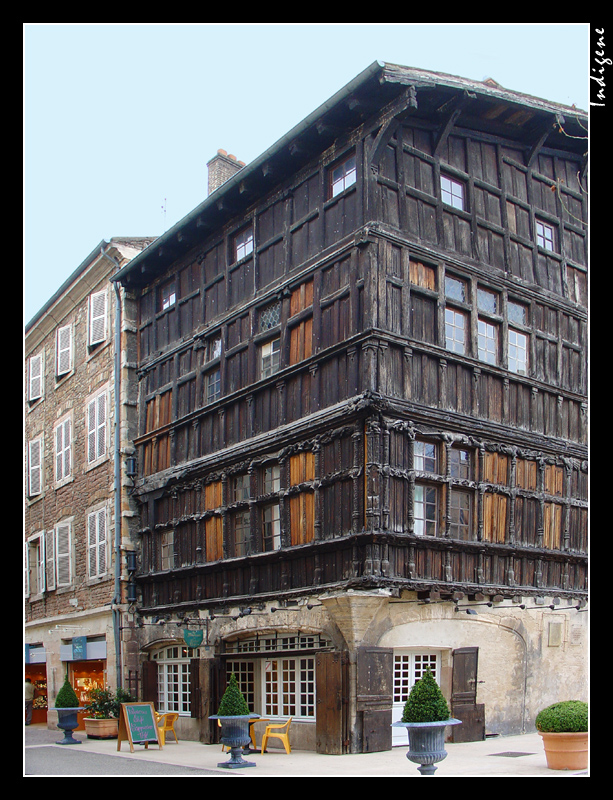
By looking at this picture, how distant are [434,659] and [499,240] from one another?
7164mm

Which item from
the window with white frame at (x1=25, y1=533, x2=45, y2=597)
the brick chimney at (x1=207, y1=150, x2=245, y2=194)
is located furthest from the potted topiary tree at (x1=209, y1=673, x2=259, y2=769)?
the brick chimney at (x1=207, y1=150, x2=245, y2=194)

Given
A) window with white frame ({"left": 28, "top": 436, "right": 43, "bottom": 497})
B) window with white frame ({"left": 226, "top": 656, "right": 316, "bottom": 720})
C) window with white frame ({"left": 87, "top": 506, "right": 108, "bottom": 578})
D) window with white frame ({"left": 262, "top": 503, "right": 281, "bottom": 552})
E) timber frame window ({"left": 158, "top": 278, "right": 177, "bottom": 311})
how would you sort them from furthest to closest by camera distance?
window with white frame ({"left": 28, "top": 436, "right": 43, "bottom": 497})
window with white frame ({"left": 87, "top": 506, "right": 108, "bottom": 578})
timber frame window ({"left": 158, "top": 278, "right": 177, "bottom": 311})
window with white frame ({"left": 262, "top": 503, "right": 281, "bottom": 552})
window with white frame ({"left": 226, "top": 656, "right": 316, "bottom": 720})

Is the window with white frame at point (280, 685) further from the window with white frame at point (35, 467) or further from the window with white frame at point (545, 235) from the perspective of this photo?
the window with white frame at point (35, 467)

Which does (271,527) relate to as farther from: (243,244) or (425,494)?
(243,244)

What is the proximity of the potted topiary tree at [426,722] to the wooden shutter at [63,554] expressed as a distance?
13712 mm

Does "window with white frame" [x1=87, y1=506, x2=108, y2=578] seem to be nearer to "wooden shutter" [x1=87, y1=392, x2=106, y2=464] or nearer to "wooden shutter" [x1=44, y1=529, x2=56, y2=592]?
"wooden shutter" [x1=87, y1=392, x2=106, y2=464]

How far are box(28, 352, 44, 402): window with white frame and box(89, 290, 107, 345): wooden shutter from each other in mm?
4121

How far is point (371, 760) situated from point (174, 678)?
6.81 m

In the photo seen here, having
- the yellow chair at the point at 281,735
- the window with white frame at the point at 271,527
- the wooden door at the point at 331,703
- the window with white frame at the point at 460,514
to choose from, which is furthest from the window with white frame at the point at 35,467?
the window with white frame at the point at 460,514

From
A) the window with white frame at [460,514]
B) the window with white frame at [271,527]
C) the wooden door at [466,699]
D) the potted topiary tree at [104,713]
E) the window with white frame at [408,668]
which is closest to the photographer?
the window with white frame at [408,668]

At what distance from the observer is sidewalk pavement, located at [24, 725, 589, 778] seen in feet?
34.6

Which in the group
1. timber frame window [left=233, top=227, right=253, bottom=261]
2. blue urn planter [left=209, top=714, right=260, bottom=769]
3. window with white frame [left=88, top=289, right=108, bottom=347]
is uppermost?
timber frame window [left=233, top=227, right=253, bottom=261]

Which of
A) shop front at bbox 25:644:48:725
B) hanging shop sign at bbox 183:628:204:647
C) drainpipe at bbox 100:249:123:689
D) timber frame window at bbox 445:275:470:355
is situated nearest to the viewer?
timber frame window at bbox 445:275:470:355

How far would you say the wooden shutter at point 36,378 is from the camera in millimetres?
25128
